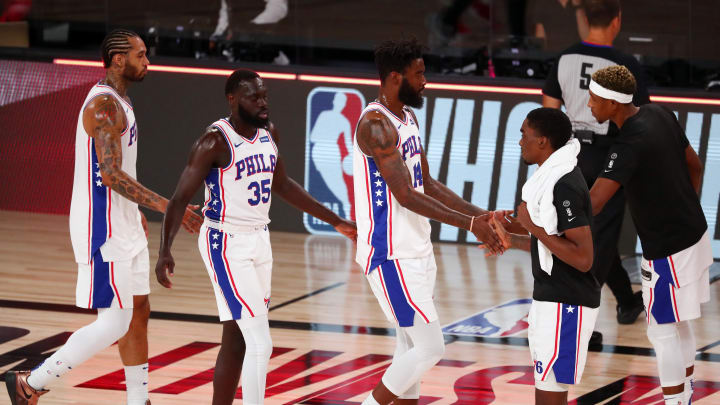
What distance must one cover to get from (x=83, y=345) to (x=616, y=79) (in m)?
2.69

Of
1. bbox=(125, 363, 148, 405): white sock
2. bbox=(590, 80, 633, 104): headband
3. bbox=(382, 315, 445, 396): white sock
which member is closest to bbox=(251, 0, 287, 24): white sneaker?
bbox=(125, 363, 148, 405): white sock

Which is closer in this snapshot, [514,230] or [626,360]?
[514,230]

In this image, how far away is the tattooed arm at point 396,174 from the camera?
Result: 16.3 feet

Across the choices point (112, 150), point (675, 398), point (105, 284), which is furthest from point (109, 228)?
point (675, 398)

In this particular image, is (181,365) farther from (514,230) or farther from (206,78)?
(206,78)

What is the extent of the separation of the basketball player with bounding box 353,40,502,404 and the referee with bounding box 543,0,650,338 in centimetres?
189

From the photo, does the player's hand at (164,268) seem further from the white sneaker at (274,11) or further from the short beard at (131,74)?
the white sneaker at (274,11)

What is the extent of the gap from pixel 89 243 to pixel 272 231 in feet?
16.9

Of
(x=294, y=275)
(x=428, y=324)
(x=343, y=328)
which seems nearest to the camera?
(x=428, y=324)

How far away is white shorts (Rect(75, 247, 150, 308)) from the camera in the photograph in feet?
18.0

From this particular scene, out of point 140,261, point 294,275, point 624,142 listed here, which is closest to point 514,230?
point 624,142

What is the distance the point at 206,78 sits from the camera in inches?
422

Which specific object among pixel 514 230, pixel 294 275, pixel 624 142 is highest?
pixel 624 142

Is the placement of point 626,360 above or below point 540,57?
below
